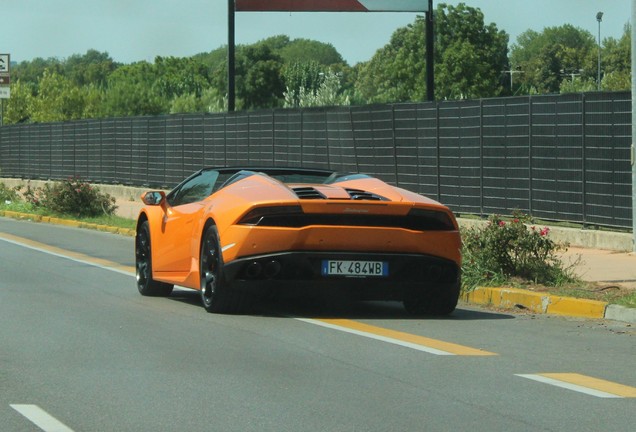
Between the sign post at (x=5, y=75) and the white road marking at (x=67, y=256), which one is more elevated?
the sign post at (x=5, y=75)

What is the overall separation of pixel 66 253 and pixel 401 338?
1063 cm

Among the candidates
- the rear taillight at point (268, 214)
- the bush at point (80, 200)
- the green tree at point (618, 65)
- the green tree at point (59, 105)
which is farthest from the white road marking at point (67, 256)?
the green tree at point (59, 105)

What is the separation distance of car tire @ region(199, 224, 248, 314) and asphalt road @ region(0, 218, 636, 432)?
15cm

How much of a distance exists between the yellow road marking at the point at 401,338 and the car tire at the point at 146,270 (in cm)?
253

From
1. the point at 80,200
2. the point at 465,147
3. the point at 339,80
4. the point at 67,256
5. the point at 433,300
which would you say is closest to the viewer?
the point at 433,300

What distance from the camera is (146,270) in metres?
14.0

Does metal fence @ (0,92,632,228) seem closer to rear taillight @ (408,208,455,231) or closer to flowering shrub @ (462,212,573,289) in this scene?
flowering shrub @ (462,212,573,289)

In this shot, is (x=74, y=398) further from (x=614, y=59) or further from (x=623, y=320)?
(x=614, y=59)

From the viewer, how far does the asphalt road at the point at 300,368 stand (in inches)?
286

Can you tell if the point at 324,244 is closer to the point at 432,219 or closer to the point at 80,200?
the point at 432,219

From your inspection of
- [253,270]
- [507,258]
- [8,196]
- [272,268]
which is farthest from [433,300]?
[8,196]

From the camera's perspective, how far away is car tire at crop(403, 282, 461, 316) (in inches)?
477

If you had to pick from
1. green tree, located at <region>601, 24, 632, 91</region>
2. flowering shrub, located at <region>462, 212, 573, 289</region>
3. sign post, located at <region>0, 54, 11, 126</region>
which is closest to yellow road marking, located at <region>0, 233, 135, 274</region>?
flowering shrub, located at <region>462, 212, 573, 289</region>

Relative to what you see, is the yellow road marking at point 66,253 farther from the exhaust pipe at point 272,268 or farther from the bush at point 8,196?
the bush at point 8,196
